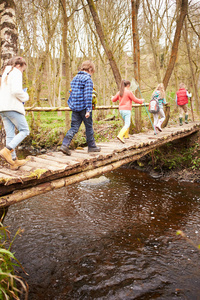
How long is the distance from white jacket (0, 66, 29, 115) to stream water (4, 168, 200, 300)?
237 centimetres

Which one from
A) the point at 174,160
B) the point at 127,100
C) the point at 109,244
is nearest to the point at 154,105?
the point at 127,100

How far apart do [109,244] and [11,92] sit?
10.0 feet

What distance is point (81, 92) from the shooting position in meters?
3.89

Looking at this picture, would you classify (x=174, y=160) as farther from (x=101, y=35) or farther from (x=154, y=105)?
(x=101, y=35)

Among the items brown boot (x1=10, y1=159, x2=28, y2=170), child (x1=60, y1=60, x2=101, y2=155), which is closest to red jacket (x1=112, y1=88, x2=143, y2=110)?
child (x1=60, y1=60, x2=101, y2=155)

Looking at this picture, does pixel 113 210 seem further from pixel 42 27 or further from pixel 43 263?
pixel 42 27

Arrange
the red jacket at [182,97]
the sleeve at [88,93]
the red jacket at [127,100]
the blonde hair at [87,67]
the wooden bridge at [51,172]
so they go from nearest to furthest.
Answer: the wooden bridge at [51,172]
the sleeve at [88,93]
the blonde hair at [87,67]
the red jacket at [127,100]
the red jacket at [182,97]

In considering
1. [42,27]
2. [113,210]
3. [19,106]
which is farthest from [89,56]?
[19,106]

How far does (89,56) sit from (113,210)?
13.0m

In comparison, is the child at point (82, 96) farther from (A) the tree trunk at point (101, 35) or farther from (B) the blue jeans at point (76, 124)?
(A) the tree trunk at point (101, 35)

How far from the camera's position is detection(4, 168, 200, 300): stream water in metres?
3.08

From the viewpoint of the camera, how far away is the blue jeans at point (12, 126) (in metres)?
3.04

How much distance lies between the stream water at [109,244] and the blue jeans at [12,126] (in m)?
1.88

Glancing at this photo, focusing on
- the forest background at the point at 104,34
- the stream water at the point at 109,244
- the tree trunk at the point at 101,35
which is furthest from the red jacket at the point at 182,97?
the stream water at the point at 109,244
